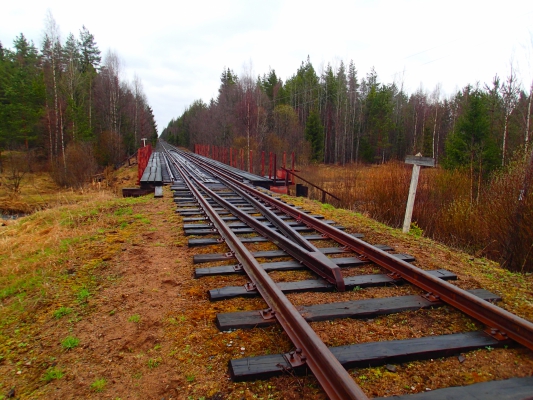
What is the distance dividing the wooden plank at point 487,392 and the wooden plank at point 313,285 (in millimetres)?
1597

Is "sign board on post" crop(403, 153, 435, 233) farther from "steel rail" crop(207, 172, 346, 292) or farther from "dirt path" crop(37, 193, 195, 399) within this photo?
"dirt path" crop(37, 193, 195, 399)

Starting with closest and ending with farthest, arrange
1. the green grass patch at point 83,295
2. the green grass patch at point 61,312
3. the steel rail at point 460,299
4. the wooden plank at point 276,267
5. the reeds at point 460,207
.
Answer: the steel rail at point 460,299, the green grass patch at point 61,312, the green grass patch at point 83,295, the wooden plank at point 276,267, the reeds at point 460,207

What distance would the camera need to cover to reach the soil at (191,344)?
2.26 meters

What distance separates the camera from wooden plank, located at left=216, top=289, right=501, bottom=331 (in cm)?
295

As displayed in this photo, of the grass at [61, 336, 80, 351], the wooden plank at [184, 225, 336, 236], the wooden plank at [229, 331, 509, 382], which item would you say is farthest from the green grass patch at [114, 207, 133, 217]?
the wooden plank at [229, 331, 509, 382]

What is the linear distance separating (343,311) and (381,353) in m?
0.67

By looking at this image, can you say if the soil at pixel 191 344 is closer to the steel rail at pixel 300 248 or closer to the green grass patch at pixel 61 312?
the green grass patch at pixel 61 312

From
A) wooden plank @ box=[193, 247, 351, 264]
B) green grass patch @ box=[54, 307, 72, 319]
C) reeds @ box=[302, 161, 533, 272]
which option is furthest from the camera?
reeds @ box=[302, 161, 533, 272]

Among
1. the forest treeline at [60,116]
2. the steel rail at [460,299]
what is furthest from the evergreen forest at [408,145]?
the forest treeline at [60,116]

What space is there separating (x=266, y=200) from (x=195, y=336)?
6.45m

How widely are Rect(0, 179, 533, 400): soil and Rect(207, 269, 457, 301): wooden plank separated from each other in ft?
0.30

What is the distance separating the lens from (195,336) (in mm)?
2855

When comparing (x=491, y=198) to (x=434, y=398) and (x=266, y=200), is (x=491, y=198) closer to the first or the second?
(x=266, y=200)

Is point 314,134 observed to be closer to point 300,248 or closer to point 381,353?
point 300,248
